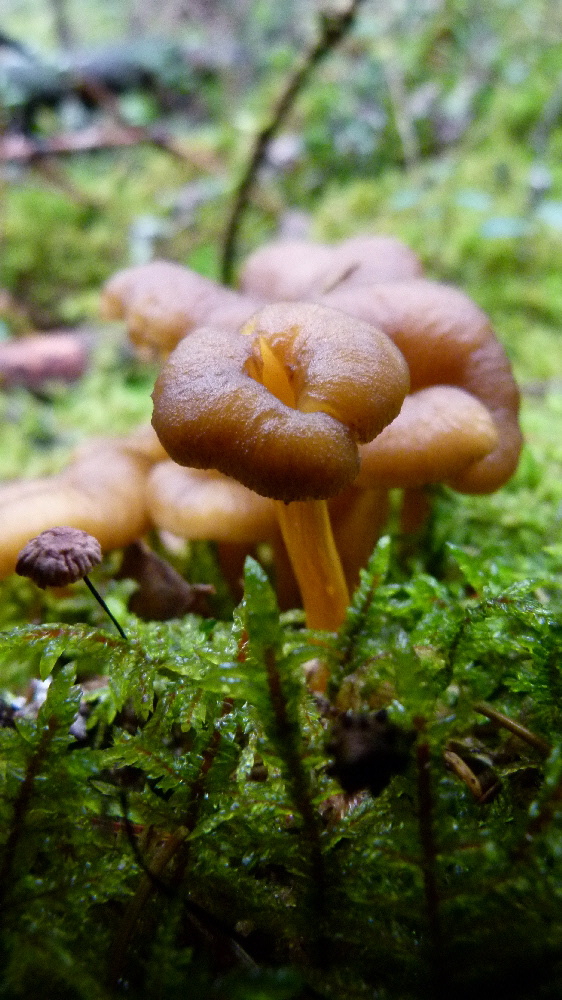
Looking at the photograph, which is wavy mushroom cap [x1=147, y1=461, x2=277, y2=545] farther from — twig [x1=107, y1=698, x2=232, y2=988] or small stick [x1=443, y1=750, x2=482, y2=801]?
small stick [x1=443, y1=750, x2=482, y2=801]

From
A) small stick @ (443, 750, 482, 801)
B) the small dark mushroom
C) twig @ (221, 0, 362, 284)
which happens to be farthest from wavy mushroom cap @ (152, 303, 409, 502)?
twig @ (221, 0, 362, 284)

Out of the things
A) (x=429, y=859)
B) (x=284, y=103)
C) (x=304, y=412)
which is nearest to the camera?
(x=429, y=859)

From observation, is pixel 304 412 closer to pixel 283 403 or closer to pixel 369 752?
pixel 283 403

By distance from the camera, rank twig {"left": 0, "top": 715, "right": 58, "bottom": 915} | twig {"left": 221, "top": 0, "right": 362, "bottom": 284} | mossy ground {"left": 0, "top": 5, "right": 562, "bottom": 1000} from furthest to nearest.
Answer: twig {"left": 221, "top": 0, "right": 362, "bottom": 284} < twig {"left": 0, "top": 715, "right": 58, "bottom": 915} < mossy ground {"left": 0, "top": 5, "right": 562, "bottom": 1000}

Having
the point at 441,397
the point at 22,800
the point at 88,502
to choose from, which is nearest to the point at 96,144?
the point at 88,502

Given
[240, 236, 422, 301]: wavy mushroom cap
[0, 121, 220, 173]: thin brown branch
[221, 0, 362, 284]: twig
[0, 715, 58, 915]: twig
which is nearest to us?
[0, 715, 58, 915]: twig

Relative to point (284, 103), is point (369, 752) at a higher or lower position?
lower
